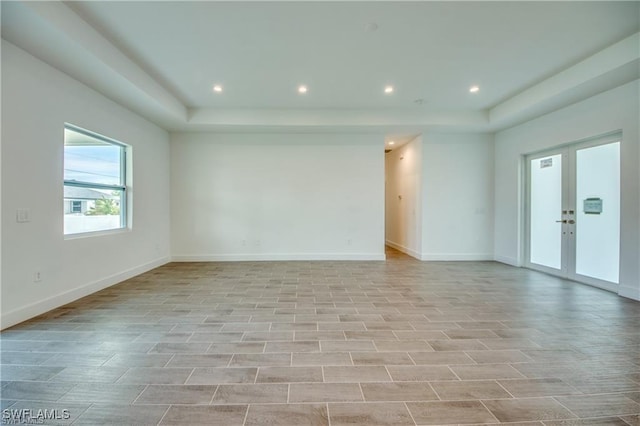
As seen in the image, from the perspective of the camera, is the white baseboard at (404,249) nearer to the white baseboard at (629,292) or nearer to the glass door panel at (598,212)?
the glass door panel at (598,212)

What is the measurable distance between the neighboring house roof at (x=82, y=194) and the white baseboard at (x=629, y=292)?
743 centimetres

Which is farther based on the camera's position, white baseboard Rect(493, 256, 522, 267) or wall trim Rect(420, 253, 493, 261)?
wall trim Rect(420, 253, 493, 261)

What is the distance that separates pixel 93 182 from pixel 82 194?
11.2 inches

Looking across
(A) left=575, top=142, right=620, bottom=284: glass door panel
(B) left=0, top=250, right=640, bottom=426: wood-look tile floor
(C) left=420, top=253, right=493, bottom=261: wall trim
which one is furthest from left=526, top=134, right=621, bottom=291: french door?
(C) left=420, top=253, right=493, bottom=261: wall trim

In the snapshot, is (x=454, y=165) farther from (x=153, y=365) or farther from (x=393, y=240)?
(x=153, y=365)

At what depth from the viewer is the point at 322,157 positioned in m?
6.12

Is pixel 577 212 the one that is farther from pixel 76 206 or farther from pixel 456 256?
pixel 76 206

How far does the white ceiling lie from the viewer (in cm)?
263

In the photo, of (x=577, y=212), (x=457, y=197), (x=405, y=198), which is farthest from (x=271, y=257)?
(x=577, y=212)

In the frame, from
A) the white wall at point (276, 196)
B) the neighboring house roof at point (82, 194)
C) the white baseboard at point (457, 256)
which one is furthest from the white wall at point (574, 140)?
the neighboring house roof at point (82, 194)

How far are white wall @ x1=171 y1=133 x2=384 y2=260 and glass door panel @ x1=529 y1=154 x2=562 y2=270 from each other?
2.90m

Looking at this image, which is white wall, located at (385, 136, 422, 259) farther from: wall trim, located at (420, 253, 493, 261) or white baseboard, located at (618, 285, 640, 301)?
white baseboard, located at (618, 285, 640, 301)

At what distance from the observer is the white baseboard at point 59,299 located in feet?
8.88

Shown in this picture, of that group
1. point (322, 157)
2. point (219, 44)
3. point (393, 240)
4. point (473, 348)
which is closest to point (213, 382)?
point (473, 348)
